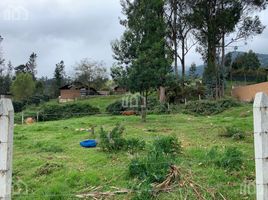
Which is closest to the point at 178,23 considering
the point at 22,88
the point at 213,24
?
the point at 213,24

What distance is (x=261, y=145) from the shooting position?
330 centimetres

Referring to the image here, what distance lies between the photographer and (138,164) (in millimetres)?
6176

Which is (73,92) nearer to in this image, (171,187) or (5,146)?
(171,187)

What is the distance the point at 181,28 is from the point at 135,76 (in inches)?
796

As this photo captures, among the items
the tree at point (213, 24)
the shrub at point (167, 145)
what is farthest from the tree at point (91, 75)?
the shrub at point (167, 145)

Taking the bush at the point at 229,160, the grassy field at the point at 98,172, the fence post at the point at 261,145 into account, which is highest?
the fence post at the point at 261,145

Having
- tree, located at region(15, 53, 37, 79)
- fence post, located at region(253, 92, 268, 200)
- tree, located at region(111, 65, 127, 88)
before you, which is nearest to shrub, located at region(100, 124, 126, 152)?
fence post, located at region(253, 92, 268, 200)

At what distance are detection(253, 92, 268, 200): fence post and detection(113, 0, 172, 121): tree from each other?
15870 millimetres

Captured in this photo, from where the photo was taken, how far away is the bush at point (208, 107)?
1072 inches

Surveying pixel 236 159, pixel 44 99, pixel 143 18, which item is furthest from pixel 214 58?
pixel 236 159

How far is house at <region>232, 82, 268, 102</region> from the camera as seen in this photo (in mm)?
32312

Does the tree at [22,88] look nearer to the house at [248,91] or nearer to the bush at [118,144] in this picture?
the house at [248,91]

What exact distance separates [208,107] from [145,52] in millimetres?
10024

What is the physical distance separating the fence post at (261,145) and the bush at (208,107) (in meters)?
23.8
